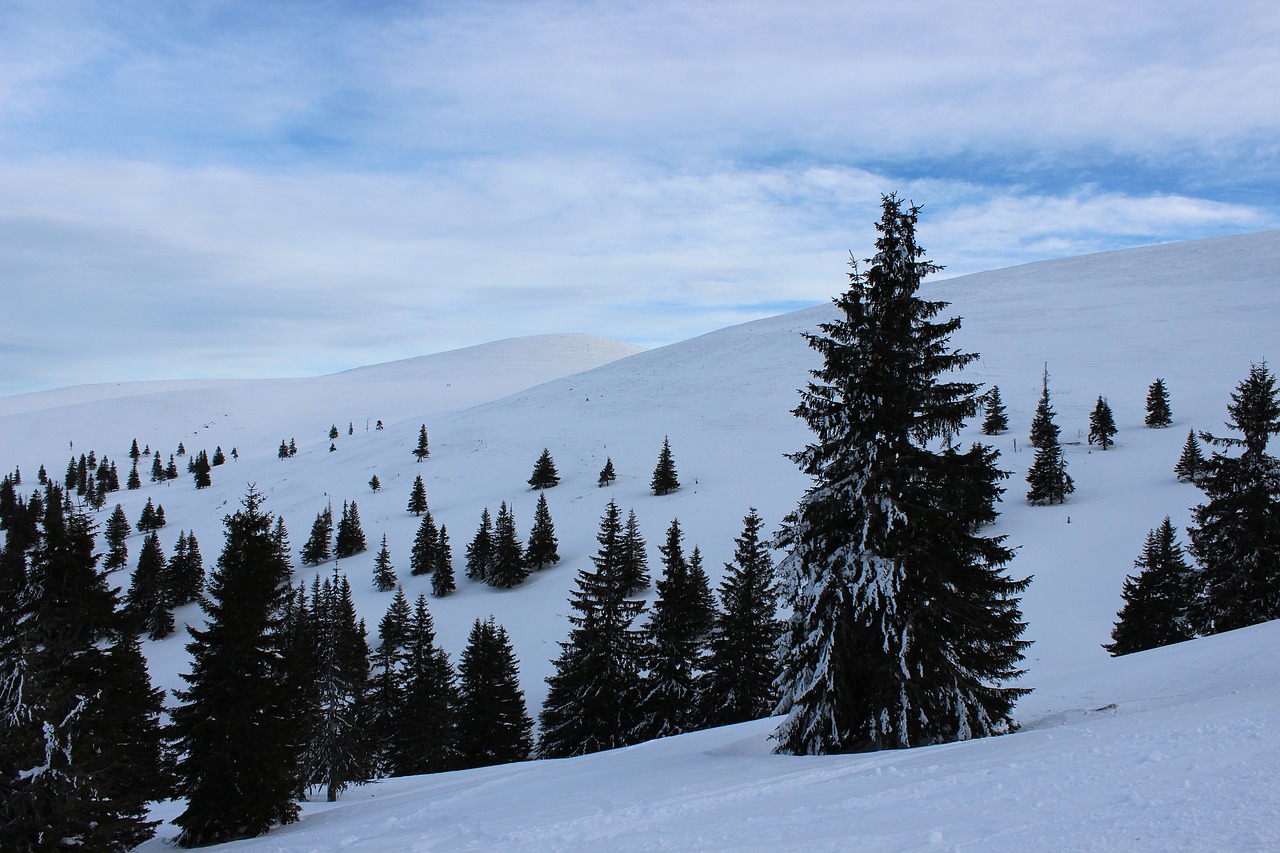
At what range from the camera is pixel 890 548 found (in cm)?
1147

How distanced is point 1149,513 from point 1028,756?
1898 inches

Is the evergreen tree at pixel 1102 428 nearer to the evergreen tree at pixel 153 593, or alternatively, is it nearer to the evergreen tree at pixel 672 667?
the evergreen tree at pixel 672 667

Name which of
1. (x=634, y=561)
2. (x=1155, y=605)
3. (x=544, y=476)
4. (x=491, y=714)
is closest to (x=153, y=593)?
(x=544, y=476)

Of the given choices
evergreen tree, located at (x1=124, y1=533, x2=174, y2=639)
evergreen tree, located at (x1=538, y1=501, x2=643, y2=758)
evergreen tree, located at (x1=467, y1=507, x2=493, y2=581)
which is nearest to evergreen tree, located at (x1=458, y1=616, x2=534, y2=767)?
evergreen tree, located at (x1=538, y1=501, x2=643, y2=758)

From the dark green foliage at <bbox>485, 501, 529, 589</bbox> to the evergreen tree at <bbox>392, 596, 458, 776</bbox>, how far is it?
2208 cm

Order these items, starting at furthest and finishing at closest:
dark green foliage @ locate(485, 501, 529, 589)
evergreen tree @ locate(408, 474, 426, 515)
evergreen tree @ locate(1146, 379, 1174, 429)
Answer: evergreen tree @ locate(408, 474, 426, 515) < evergreen tree @ locate(1146, 379, 1174, 429) < dark green foliage @ locate(485, 501, 529, 589)

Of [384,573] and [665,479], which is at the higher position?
[665,479]

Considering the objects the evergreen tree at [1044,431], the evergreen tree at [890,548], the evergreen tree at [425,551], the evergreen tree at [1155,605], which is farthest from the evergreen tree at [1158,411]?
the evergreen tree at [890,548]

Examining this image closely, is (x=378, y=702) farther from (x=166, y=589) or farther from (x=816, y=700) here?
(x=166, y=589)

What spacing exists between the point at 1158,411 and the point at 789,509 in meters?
38.6

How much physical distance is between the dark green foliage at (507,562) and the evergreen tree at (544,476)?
16.7m

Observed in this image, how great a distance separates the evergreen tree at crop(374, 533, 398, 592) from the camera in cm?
6248

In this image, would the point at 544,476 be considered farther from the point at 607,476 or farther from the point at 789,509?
the point at 789,509

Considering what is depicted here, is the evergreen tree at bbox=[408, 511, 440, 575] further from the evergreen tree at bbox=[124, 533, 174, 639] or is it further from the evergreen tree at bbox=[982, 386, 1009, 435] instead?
the evergreen tree at bbox=[982, 386, 1009, 435]
